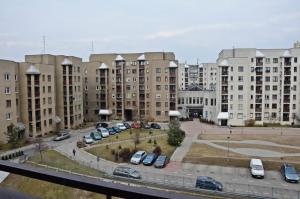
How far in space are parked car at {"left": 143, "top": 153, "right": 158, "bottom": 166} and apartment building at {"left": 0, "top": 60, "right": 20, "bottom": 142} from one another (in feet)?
28.6

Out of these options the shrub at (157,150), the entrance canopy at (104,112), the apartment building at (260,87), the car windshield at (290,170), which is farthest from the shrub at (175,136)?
the entrance canopy at (104,112)

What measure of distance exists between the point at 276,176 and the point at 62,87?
57.5 feet

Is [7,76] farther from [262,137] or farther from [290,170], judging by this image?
[262,137]

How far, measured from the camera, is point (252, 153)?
15.0 meters

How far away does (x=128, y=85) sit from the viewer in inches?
1135

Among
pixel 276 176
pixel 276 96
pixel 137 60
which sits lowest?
pixel 276 176

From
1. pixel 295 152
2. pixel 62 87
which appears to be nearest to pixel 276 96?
pixel 295 152

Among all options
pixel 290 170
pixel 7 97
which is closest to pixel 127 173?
pixel 290 170

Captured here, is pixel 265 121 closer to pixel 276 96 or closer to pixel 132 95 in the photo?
pixel 276 96

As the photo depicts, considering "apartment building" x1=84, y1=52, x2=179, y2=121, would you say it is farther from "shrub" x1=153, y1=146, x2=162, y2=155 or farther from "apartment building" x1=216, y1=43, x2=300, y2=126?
"shrub" x1=153, y1=146, x2=162, y2=155

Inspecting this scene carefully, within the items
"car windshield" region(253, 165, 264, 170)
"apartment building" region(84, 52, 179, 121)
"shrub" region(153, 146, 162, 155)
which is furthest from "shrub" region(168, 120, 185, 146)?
"apartment building" region(84, 52, 179, 121)

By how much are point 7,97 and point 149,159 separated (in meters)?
9.66

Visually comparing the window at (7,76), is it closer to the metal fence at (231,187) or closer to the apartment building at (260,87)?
the metal fence at (231,187)

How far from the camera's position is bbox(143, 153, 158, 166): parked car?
13.2 metres
